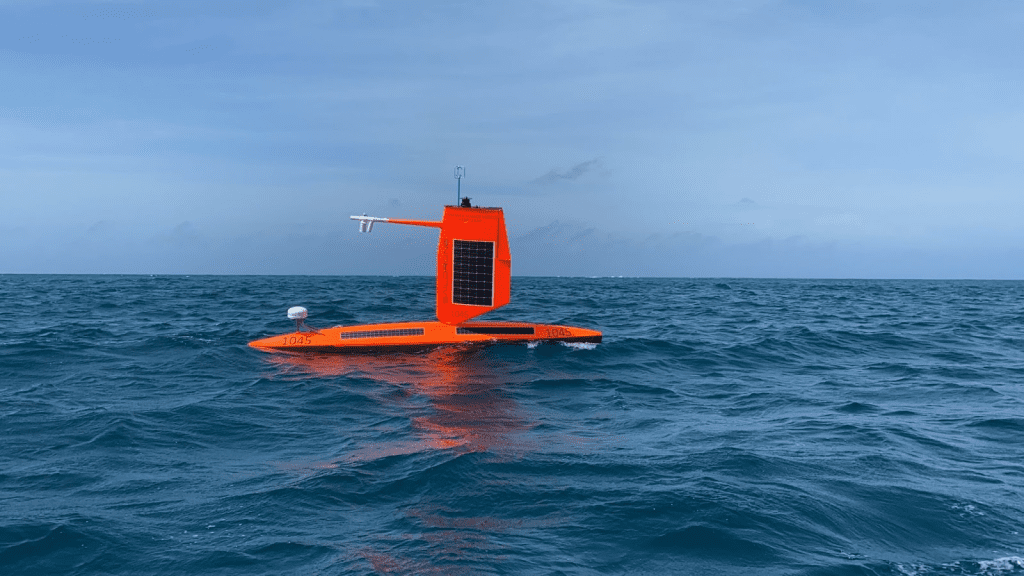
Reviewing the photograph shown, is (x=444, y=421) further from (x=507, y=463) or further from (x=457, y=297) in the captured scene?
(x=457, y=297)

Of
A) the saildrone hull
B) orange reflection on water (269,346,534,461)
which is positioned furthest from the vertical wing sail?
orange reflection on water (269,346,534,461)

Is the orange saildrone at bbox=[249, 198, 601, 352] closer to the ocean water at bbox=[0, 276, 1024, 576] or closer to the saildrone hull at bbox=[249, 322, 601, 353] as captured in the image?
the saildrone hull at bbox=[249, 322, 601, 353]

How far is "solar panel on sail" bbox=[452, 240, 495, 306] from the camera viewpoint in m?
25.0

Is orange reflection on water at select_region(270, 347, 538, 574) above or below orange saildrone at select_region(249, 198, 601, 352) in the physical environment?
below

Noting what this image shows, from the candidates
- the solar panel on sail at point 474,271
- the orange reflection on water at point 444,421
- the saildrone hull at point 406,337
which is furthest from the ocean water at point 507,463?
the solar panel on sail at point 474,271

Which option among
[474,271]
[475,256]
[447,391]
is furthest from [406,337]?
[447,391]

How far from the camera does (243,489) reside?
11.2 metres

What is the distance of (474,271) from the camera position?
25.1 m

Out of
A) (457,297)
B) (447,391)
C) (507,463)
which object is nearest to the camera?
(507,463)

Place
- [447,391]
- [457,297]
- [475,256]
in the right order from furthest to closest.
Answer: [457,297]
[475,256]
[447,391]

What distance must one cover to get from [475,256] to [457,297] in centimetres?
172

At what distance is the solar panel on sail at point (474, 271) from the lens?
82.1ft

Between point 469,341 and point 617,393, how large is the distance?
25.1 feet

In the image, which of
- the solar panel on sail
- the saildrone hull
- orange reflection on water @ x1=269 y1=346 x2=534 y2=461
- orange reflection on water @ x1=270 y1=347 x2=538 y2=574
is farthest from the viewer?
the saildrone hull
